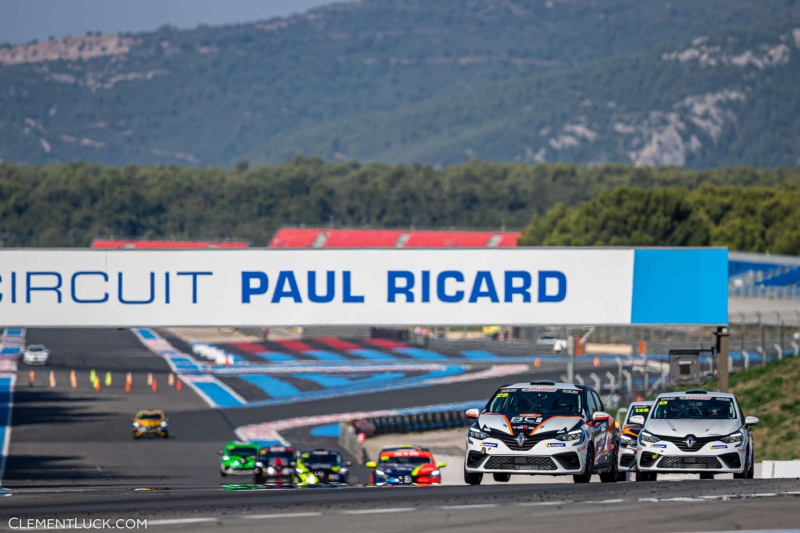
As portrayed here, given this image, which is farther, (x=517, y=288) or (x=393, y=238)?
(x=393, y=238)

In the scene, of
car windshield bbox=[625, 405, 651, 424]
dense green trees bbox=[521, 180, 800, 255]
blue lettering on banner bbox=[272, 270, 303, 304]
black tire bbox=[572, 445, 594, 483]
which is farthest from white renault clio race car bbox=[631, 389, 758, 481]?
dense green trees bbox=[521, 180, 800, 255]

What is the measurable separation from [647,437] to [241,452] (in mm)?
23794

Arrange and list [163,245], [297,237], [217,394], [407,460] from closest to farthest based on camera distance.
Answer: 1. [407,460]
2. [163,245]
3. [217,394]
4. [297,237]

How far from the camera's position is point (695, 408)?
989 inches

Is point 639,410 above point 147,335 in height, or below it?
above

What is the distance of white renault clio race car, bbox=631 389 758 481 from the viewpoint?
78.5 feet

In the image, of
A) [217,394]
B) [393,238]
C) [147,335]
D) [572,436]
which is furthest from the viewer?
[393,238]

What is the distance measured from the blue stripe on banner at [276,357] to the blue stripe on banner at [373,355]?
17.4 feet

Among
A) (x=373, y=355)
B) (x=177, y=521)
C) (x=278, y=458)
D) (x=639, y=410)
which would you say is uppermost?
(x=639, y=410)

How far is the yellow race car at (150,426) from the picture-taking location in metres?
59.1

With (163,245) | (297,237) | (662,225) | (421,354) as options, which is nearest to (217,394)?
(163,245)

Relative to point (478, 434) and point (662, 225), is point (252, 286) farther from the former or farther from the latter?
point (662, 225)

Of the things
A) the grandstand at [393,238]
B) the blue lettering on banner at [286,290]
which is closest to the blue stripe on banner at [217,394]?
the blue lettering on banner at [286,290]

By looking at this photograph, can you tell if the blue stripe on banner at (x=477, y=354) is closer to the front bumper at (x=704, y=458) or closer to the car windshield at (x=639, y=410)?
the car windshield at (x=639, y=410)
